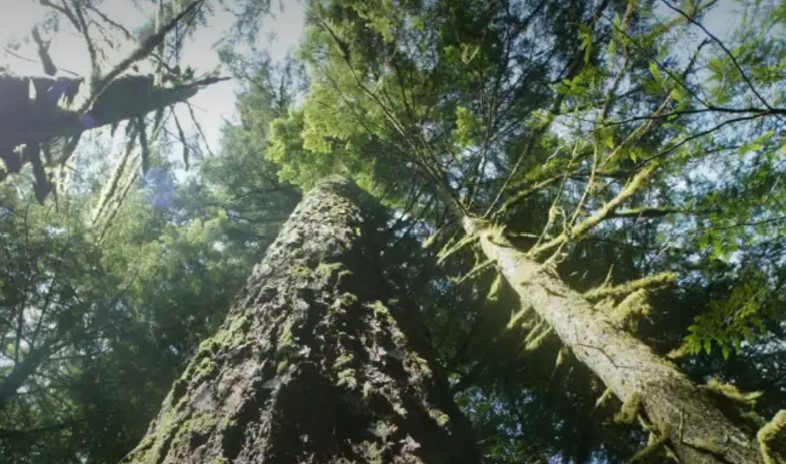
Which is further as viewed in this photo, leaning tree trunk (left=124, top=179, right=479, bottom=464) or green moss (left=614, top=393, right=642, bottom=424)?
green moss (left=614, top=393, right=642, bottom=424)

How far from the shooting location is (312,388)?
260 cm

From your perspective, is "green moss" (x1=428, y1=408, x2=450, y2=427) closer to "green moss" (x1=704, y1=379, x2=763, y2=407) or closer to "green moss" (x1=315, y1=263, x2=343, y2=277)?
Result: "green moss" (x1=704, y1=379, x2=763, y2=407)

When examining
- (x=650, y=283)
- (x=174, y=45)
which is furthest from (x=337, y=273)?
(x=174, y=45)

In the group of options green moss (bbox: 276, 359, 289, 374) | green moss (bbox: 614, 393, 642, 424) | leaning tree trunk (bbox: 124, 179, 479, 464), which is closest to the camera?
leaning tree trunk (bbox: 124, 179, 479, 464)

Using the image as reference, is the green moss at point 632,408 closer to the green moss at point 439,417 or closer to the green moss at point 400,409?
the green moss at point 439,417

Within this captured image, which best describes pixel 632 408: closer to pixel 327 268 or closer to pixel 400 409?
pixel 400 409

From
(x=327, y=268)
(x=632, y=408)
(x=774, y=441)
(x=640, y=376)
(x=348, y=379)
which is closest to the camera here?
(x=774, y=441)

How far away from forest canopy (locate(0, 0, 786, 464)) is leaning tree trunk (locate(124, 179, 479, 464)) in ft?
0.06

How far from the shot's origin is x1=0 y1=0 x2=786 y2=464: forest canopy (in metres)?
2.52

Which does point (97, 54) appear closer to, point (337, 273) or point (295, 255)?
point (295, 255)

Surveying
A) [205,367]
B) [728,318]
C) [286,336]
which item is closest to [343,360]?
[286,336]

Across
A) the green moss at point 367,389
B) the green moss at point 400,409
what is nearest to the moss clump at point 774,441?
the green moss at point 400,409

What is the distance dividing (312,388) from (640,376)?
5.62 feet

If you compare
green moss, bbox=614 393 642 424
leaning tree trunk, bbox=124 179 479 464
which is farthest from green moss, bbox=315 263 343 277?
green moss, bbox=614 393 642 424
